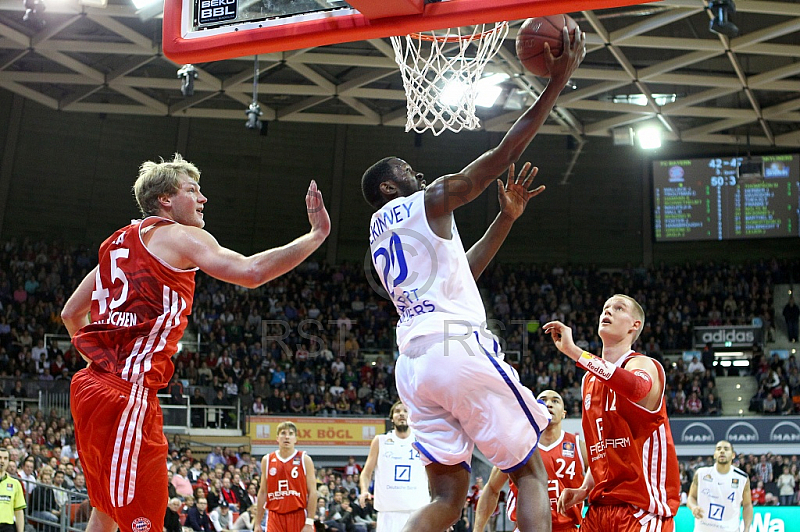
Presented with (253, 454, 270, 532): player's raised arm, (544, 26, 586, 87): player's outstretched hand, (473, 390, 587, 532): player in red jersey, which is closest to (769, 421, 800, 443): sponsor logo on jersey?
(253, 454, 270, 532): player's raised arm

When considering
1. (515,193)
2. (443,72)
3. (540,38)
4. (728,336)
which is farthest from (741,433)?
(540,38)

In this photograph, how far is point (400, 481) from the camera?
888 centimetres

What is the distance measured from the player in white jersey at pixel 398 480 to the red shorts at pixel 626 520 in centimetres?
391

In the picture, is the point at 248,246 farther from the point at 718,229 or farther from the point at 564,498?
the point at 564,498

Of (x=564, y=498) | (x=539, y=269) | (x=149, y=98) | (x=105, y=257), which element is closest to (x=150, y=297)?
(x=105, y=257)

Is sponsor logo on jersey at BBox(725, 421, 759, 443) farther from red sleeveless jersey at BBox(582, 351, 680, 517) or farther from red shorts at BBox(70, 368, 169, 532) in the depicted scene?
red shorts at BBox(70, 368, 169, 532)

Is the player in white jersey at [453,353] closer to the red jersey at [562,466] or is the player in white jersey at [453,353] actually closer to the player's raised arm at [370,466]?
the red jersey at [562,466]

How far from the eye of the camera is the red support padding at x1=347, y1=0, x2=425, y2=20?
14.3 feet

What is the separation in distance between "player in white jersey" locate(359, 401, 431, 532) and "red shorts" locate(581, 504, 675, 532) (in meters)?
3.91

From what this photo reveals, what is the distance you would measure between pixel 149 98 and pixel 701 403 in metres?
15.8

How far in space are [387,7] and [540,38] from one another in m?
0.81

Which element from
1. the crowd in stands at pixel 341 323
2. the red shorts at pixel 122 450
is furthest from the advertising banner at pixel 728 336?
the red shorts at pixel 122 450

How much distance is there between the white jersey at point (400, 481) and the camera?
8797 millimetres

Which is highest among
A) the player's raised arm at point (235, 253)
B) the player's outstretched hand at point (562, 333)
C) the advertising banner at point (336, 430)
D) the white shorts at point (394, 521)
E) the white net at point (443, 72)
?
the white net at point (443, 72)
